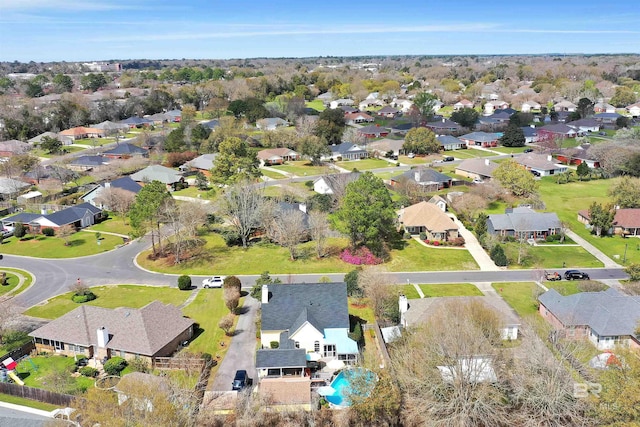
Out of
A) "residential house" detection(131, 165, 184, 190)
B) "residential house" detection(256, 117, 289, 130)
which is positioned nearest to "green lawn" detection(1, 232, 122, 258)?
"residential house" detection(131, 165, 184, 190)

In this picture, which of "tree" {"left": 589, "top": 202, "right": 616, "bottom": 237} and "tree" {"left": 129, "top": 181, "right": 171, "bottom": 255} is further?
"tree" {"left": 589, "top": 202, "right": 616, "bottom": 237}

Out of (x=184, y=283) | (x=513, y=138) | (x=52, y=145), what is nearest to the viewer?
(x=184, y=283)

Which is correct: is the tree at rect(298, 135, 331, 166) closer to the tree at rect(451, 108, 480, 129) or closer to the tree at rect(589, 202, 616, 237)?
the tree at rect(451, 108, 480, 129)

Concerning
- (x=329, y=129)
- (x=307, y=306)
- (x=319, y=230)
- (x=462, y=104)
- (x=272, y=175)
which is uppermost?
(x=462, y=104)

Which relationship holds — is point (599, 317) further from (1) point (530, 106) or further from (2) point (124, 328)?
(1) point (530, 106)

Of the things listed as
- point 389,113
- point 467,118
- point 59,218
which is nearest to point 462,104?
point 389,113
